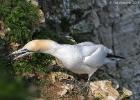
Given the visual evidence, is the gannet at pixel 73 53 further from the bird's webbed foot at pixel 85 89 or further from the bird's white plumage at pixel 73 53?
the bird's webbed foot at pixel 85 89

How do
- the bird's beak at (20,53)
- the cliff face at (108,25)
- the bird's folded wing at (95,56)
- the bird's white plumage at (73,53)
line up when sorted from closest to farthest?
the bird's white plumage at (73,53) → the bird's beak at (20,53) → the bird's folded wing at (95,56) → the cliff face at (108,25)

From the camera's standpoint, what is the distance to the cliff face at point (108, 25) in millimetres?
11297

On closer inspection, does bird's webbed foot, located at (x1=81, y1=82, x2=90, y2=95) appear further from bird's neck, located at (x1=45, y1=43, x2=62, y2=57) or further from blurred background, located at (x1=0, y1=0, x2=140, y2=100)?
bird's neck, located at (x1=45, y1=43, x2=62, y2=57)

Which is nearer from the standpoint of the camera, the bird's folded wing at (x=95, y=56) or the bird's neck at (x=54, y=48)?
the bird's neck at (x=54, y=48)

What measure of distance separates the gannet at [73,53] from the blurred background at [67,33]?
51 cm

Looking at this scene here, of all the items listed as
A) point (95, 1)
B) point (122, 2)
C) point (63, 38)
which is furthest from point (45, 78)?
point (122, 2)

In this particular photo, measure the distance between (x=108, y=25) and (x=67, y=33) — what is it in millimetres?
1666

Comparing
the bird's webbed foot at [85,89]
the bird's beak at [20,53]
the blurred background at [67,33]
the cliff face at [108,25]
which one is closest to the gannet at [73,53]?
the bird's beak at [20,53]

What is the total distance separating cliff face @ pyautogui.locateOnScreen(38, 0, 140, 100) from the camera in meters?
11.3

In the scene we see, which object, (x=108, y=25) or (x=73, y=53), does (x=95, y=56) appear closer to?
(x=73, y=53)

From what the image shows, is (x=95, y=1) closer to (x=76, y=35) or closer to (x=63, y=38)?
(x=76, y=35)

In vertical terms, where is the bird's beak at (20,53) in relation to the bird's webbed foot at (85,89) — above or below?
above

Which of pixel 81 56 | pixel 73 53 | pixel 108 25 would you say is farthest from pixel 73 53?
pixel 108 25

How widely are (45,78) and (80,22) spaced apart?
4.18m
